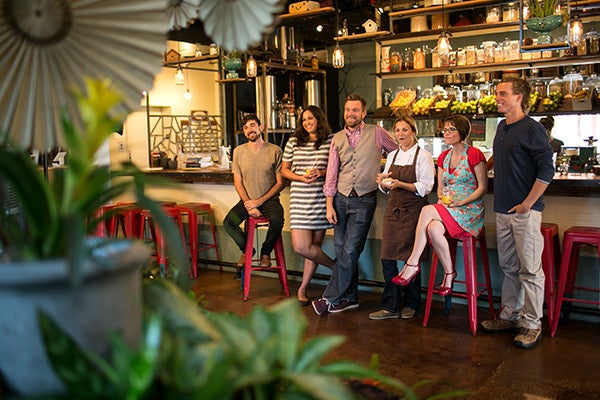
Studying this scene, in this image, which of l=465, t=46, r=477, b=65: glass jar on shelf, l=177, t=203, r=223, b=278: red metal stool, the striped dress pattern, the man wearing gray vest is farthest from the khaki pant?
l=465, t=46, r=477, b=65: glass jar on shelf

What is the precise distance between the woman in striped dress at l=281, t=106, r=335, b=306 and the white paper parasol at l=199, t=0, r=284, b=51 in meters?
3.53

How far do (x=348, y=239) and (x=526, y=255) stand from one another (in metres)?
1.33

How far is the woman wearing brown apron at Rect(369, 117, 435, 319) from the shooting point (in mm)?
4473

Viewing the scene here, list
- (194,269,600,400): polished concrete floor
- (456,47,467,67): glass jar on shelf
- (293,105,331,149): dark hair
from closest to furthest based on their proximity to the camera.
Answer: (194,269,600,400): polished concrete floor, (293,105,331,149): dark hair, (456,47,467,67): glass jar on shelf

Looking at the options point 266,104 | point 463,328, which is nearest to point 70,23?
point 463,328

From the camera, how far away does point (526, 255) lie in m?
3.99

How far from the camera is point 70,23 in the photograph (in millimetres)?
1046

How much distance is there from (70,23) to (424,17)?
24.0ft

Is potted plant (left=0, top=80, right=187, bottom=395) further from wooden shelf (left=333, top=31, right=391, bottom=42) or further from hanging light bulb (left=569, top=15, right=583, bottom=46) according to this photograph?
wooden shelf (left=333, top=31, right=391, bottom=42)

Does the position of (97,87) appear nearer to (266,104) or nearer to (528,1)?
(528,1)

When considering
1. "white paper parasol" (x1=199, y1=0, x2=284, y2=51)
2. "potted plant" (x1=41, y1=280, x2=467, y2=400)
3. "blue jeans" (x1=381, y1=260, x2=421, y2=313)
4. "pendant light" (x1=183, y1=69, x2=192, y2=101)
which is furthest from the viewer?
"pendant light" (x1=183, y1=69, x2=192, y2=101)

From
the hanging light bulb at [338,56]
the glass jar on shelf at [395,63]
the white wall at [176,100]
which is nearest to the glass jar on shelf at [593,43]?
the glass jar on shelf at [395,63]

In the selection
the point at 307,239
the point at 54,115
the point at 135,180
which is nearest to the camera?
the point at 135,180

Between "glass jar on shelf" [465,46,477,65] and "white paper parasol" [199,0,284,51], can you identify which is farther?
"glass jar on shelf" [465,46,477,65]
